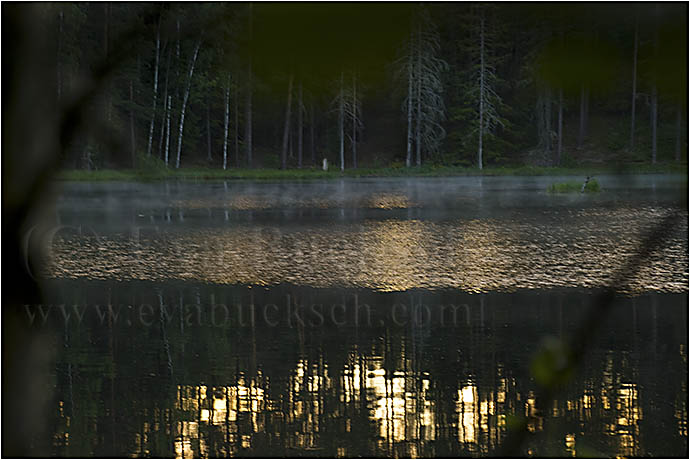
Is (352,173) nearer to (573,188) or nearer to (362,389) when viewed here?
(573,188)

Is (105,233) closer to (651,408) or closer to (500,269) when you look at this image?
(500,269)

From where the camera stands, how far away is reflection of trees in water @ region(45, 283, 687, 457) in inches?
224

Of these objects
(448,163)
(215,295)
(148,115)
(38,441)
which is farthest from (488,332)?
(448,163)

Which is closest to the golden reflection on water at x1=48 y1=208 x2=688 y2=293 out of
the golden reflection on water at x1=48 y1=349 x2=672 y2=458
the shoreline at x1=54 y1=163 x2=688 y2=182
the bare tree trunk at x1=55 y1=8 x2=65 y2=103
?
the golden reflection on water at x1=48 y1=349 x2=672 y2=458

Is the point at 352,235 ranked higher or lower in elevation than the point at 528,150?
lower

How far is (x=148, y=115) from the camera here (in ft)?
5.92

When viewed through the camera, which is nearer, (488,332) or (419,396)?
(419,396)

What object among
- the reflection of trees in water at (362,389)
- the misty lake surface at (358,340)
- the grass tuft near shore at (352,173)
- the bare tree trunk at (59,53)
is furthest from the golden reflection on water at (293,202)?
the bare tree trunk at (59,53)

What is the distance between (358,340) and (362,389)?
1.63 metres

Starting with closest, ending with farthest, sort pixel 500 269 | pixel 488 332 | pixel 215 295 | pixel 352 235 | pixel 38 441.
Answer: pixel 38 441 < pixel 488 332 < pixel 215 295 < pixel 500 269 < pixel 352 235

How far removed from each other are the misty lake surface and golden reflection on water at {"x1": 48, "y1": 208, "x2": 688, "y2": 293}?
76 mm

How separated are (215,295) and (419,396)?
16.1 feet

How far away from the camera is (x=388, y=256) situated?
14.5 meters

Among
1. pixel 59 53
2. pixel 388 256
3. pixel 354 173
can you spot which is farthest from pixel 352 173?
pixel 59 53
